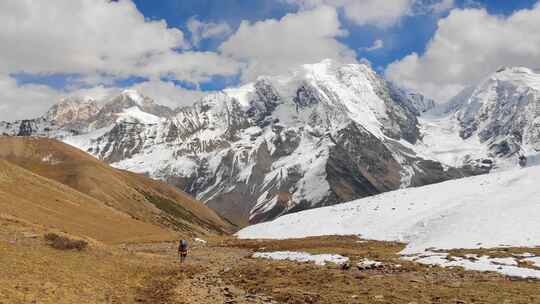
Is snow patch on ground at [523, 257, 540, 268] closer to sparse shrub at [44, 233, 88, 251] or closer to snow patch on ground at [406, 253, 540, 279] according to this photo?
snow patch on ground at [406, 253, 540, 279]

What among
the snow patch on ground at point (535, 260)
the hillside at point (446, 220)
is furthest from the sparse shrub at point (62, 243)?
the snow patch on ground at point (535, 260)

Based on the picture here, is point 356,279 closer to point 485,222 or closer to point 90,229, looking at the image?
point 485,222

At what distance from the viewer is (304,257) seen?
45.1 meters

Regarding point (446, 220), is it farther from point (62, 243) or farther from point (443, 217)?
point (62, 243)

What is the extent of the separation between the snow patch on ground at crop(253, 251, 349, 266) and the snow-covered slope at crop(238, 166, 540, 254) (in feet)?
25.7

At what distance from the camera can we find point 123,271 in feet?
120

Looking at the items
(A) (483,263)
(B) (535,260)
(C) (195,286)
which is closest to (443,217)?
(B) (535,260)

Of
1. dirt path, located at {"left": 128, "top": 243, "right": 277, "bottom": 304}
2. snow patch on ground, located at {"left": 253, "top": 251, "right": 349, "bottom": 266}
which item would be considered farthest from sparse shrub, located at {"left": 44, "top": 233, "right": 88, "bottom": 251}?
snow patch on ground, located at {"left": 253, "top": 251, "right": 349, "bottom": 266}

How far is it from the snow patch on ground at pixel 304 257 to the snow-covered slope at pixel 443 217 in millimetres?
7824

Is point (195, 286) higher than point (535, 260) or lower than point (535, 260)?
lower

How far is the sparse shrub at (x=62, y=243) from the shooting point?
40688 mm

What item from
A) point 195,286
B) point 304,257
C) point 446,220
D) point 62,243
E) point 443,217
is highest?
point 443,217

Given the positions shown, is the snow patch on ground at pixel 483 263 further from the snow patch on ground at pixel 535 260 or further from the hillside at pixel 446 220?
the snow patch on ground at pixel 535 260

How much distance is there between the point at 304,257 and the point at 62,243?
19.6 m
